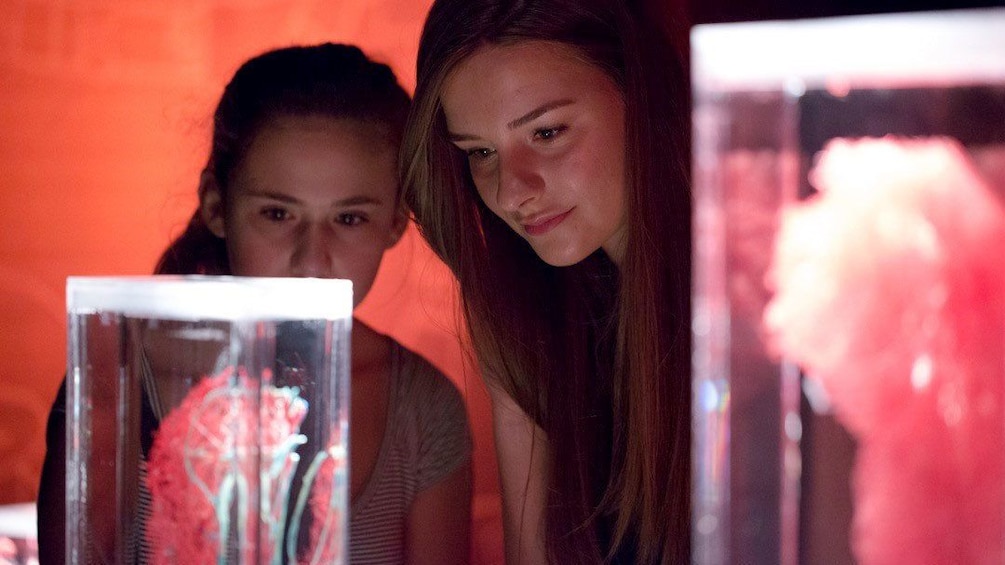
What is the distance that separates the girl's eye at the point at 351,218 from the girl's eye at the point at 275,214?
0.19ft

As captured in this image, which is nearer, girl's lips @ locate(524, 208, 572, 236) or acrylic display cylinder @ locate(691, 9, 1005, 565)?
acrylic display cylinder @ locate(691, 9, 1005, 565)

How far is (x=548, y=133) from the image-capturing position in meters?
1.02

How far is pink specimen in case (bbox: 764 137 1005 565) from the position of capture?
617mm

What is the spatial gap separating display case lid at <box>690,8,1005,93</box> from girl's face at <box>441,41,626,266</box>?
369 millimetres

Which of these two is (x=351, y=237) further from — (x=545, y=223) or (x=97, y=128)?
(x=97, y=128)

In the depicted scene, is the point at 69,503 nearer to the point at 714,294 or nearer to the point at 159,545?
the point at 159,545

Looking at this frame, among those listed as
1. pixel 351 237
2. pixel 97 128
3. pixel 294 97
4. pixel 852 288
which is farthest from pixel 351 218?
pixel 852 288

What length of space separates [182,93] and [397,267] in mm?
364

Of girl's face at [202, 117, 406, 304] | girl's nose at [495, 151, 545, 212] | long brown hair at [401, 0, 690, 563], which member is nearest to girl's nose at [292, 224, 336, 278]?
girl's face at [202, 117, 406, 304]

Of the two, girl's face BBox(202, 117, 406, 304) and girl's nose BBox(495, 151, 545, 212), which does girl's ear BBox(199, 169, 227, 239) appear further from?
girl's nose BBox(495, 151, 545, 212)

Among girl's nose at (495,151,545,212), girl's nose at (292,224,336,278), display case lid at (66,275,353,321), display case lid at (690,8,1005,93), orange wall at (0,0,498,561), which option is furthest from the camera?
orange wall at (0,0,498,561)

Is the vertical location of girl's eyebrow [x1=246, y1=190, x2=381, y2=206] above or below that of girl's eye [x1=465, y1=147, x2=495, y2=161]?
below

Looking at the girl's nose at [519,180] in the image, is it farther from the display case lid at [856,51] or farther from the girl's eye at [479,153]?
the display case lid at [856,51]

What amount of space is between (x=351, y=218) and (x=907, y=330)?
667 mm
